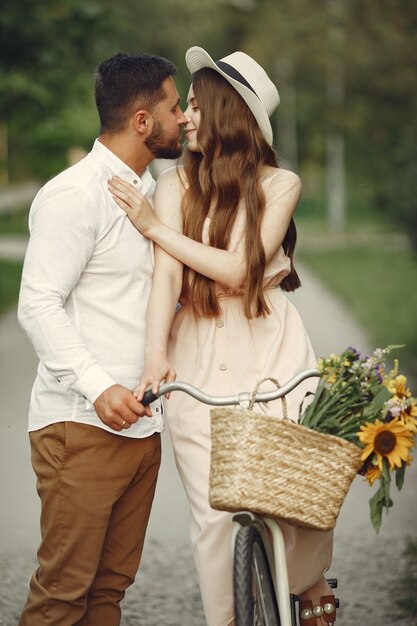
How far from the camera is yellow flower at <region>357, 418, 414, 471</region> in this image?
133 inches

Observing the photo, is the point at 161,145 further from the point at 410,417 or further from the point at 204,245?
the point at 410,417

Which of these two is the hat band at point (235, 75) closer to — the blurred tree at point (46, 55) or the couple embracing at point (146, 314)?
the couple embracing at point (146, 314)

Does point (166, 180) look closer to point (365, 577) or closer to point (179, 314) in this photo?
point (179, 314)

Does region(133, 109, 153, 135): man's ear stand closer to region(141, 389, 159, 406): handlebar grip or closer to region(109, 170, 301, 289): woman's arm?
region(109, 170, 301, 289): woman's arm

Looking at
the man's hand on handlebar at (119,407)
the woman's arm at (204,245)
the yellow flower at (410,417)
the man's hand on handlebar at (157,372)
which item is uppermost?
the woman's arm at (204,245)

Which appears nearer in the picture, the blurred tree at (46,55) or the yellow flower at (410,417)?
the yellow flower at (410,417)

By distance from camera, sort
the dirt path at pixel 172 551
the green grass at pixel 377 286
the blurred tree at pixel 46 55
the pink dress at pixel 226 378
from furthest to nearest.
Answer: the green grass at pixel 377 286 < the blurred tree at pixel 46 55 < the dirt path at pixel 172 551 < the pink dress at pixel 226 378

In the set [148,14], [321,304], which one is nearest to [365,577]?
[321,304]

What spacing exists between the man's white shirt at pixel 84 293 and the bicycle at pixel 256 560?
12.1 inches

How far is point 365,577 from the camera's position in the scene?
5766mm

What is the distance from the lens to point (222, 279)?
3986 mm

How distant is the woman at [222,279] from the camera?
3.97m

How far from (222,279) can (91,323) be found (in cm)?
48

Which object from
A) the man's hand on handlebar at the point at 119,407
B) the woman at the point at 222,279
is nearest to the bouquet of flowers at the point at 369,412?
the man's hand on handlebar at the point at 119,407
